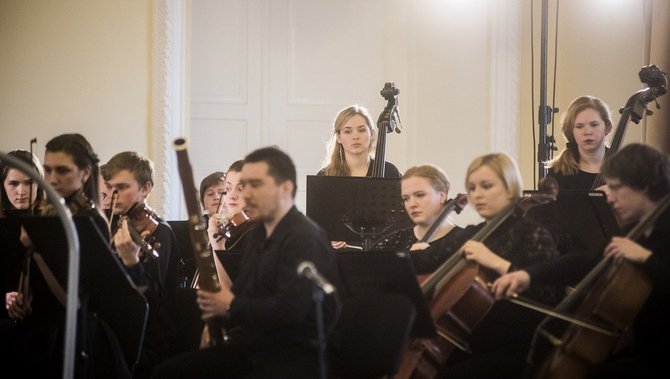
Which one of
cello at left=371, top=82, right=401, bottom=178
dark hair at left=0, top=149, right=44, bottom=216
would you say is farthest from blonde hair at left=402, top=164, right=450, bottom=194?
dark hair at left=0, top=149, right=44, bottom=216

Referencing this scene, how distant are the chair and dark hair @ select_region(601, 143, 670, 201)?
2.70 feet

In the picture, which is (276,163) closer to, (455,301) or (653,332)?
(455,301)

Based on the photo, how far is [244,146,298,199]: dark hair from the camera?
3328 millimetres

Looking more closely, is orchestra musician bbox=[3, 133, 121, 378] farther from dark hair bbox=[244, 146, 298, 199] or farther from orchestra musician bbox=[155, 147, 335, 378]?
dark hair bbox=[244, 146, 298, 199]

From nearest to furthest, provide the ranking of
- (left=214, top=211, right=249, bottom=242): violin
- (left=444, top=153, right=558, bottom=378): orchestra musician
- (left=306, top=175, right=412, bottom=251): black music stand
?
(left=444, top=153, right=558, bottom=378): orchestra musician, (left=306, top=175, right=412, bottom=251): black music stand, (left=214, top=211, right=249, bottom=242): violin

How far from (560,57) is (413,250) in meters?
3.68

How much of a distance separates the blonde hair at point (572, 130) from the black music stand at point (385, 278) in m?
1.68

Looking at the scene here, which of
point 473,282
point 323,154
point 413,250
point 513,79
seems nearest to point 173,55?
point 323,154

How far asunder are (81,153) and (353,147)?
1640 millimetres

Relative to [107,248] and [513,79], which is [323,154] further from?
[107,248]

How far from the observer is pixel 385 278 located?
316 cm

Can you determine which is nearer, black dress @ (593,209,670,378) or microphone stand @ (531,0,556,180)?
black dress @ (593,209,670,378)

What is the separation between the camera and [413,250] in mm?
3873

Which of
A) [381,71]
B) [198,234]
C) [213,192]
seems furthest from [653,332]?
[381,71]
